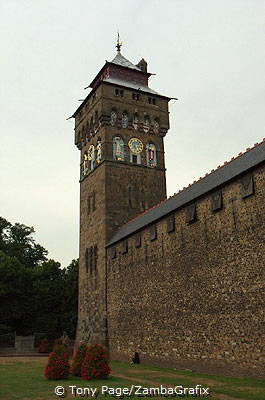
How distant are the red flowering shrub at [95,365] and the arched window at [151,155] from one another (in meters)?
24.8

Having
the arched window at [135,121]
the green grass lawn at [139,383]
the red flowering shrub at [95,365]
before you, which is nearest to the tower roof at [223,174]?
the green grass lawn at [139,383]

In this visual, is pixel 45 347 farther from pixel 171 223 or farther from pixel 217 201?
pixel 217 201

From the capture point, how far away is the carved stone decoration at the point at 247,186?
59.9 feet

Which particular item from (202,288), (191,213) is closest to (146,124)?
(191,213)

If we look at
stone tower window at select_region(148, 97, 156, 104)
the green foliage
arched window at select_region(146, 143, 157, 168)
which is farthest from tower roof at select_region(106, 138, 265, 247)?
the green foliage

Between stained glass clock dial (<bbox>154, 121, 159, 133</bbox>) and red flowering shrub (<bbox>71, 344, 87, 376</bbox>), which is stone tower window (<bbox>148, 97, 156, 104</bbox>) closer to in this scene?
stained glass clock dial (<bbox>154, 121, 159, 133</bbox>)

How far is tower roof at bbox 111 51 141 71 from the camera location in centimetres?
4503

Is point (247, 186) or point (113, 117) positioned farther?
point (113, 117)

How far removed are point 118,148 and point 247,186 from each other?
21.9m

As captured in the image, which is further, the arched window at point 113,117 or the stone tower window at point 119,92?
the stone tower window at point 119,92

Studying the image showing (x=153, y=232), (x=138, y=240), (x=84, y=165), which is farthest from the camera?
(x=84, y=165)

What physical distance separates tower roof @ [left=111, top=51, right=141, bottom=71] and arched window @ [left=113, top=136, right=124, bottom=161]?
9.92 m

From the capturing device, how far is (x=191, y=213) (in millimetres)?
22484

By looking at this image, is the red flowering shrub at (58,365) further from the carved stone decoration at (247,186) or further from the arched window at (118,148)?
the arched window at (118,148)
